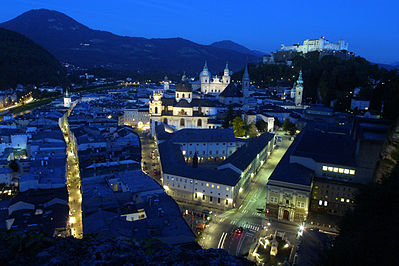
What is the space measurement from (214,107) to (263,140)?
18741mm

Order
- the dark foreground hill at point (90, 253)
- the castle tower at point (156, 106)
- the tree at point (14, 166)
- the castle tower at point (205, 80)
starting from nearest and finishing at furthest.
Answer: the dark foreground hill at point (90, 253) < the tree at point (14, 166) < the castle tower at point (156, 106) < the castle tower at point (205, 80)

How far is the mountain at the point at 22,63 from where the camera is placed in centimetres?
10700

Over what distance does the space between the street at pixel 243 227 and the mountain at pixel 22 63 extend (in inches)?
3844

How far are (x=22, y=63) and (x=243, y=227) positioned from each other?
12119 cm

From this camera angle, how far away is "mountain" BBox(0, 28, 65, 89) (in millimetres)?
107000

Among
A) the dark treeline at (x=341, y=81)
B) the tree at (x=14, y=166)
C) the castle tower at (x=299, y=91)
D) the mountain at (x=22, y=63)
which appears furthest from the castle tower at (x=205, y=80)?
the mountain at (x=22, y=63)

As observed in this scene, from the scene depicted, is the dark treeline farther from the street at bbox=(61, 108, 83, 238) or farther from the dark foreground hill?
the dark foreground hill

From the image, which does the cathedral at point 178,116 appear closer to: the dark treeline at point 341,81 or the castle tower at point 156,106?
the castle tower at point 156,106

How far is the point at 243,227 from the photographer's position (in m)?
24.4

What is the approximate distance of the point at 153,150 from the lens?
45.1 metres

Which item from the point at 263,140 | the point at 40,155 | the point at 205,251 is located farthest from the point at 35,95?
the point at 205,251

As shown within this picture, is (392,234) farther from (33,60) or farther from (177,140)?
(33,60)

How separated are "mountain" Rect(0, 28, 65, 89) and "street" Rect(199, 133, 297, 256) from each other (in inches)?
3844

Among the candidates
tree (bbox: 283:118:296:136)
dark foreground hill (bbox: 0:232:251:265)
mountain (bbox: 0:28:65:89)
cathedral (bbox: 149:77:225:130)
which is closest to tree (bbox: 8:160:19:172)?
cathedral (bbox: 149:77:225:130)
